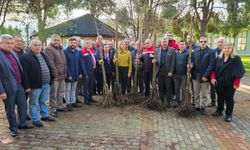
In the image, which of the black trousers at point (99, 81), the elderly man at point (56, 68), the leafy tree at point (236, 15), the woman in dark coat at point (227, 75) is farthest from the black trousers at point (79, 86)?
the leafy tree at point (236, 15)

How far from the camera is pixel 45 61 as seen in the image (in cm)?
632

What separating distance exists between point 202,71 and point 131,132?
106 inches

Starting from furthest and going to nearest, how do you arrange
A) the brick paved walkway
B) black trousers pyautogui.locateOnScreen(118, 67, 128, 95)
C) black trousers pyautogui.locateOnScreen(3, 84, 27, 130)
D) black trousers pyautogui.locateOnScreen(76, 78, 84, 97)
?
black trousers pyautogui.locateOnScreen(118, 67, 128, 95) < black trousers pyautogui.locateOnScreen(76, 78, 84, 97) < black trousers pyautogui.locateOnScreen(3, 84, 27, 130) < the brick paved walkway

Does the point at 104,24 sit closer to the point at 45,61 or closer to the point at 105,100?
the point at 105,100

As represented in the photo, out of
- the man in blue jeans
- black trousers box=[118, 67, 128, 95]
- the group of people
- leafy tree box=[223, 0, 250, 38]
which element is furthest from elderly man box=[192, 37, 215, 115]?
leafy tree box=[223, 0, 250, 38]

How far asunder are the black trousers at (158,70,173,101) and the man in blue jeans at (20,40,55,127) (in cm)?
324

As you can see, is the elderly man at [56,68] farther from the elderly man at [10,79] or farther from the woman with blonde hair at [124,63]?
the woman with blonde hair at [124,63]

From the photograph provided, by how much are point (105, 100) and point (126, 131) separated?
230 cm

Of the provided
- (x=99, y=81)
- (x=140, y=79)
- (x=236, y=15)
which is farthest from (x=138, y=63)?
(x=236, y=15)

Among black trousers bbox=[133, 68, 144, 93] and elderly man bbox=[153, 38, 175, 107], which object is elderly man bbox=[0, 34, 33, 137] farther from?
black trousers bbox=[133, 68, 144, 93]

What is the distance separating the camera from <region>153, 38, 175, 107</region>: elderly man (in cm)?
792

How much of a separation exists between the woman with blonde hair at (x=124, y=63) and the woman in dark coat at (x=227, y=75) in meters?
2.57

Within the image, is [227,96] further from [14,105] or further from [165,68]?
[14,105]

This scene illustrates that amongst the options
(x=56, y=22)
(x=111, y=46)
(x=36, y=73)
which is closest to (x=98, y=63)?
(x=111, y=46)
